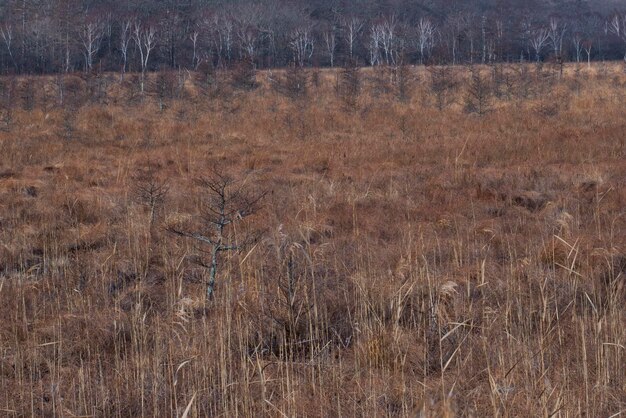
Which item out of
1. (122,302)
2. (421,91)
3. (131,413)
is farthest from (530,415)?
(421,91)

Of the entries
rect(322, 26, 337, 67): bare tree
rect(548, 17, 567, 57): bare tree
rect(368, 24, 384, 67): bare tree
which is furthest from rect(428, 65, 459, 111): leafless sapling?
rect(548, 17, 567, 57): bare tree

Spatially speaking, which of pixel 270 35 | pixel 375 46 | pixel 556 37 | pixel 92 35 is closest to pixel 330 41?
pixel 270 35

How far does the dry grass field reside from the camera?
107 inches

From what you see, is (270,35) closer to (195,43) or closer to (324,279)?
(195,43)

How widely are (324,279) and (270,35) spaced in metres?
43.8

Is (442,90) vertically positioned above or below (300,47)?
below

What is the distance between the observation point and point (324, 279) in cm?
413

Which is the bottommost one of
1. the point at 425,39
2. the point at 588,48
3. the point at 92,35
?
the point at 588,48

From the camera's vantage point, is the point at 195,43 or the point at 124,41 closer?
the point at 124,41

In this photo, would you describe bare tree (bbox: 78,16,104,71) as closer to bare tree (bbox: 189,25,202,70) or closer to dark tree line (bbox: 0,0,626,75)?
dark tree line (bbox: 0,0,626,75)

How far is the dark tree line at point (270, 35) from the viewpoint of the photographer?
39.7 meters

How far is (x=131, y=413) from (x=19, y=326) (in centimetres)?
121

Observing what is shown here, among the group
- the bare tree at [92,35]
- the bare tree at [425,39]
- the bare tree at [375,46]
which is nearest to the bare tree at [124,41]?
the bare tree at [92,35]

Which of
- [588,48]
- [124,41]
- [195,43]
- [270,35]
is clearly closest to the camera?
[124,41]
